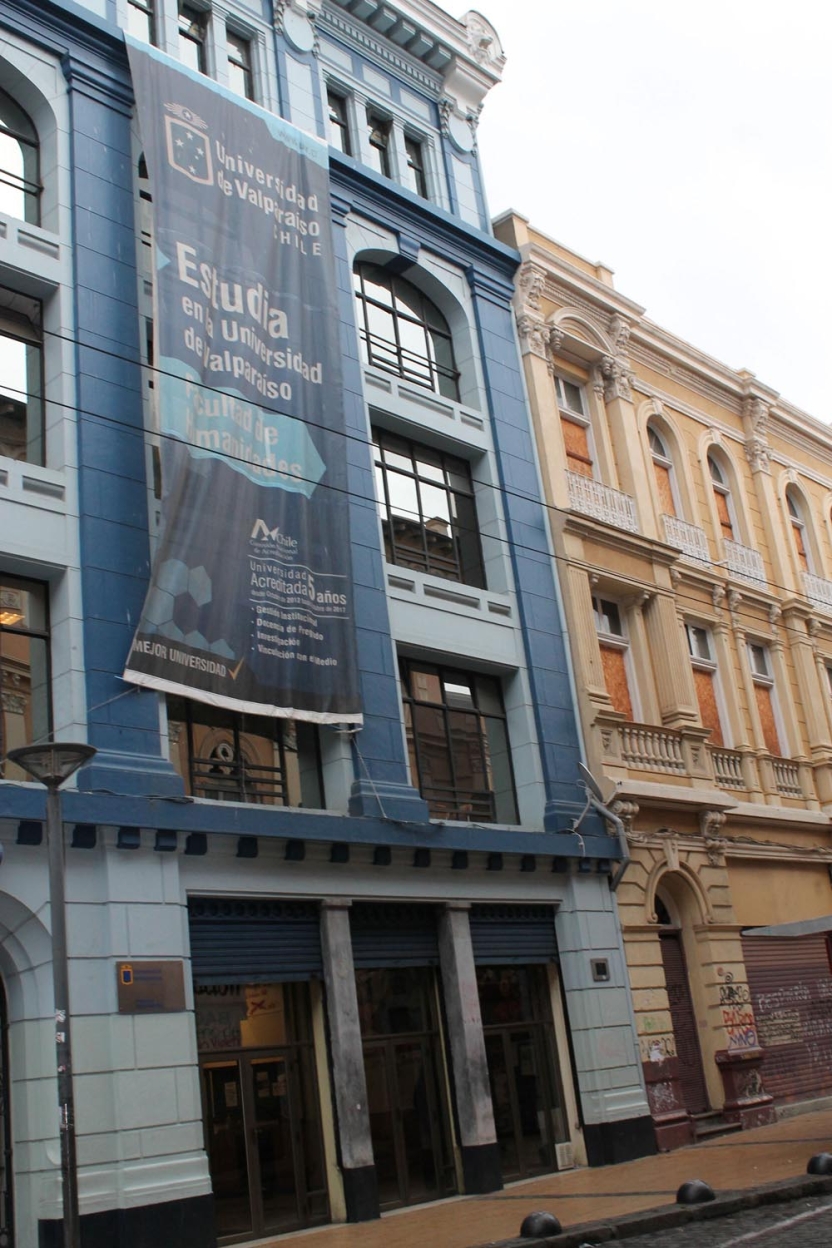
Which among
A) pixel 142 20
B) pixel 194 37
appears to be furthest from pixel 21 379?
pixel 194 37

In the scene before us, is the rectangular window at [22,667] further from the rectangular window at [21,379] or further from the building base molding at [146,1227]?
the building base molding at [146,1227]

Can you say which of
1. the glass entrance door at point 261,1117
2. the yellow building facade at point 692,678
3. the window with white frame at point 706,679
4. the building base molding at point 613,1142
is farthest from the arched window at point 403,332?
the building base molding at point 613,1142

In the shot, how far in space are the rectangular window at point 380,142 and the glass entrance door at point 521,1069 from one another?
14.2 metres

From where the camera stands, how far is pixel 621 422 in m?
26.3

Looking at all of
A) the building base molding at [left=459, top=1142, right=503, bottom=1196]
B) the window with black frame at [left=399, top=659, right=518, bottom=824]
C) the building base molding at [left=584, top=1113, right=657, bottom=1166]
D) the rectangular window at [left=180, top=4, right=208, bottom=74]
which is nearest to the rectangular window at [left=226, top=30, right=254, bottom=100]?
the rectangular window at [left=180, top=4, right=208, bottom=74]

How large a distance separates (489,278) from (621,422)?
409cm

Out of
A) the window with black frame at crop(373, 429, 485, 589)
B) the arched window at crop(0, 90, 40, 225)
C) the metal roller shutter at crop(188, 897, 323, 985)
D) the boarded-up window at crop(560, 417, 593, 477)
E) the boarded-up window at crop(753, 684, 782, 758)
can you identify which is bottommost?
the metal roller shutter at crop(188, 897, 323, 985)

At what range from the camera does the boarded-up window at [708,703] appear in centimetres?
2617

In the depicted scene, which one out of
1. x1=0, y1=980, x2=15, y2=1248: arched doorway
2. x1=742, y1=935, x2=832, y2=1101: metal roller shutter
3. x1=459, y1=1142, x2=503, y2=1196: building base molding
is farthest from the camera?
x1=742, y1=935, x2=832, y2=1101: metal roller shutter

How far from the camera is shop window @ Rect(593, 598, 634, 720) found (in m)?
23.9

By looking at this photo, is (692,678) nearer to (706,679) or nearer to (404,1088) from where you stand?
(706,679)

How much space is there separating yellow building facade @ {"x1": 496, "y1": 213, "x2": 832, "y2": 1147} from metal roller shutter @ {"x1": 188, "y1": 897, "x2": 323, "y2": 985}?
21.8ft

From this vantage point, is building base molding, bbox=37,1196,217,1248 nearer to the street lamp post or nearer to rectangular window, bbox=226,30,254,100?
the street lamp post

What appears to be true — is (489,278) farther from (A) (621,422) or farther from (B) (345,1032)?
(B) (345,1032)
